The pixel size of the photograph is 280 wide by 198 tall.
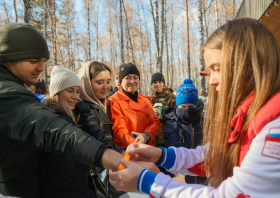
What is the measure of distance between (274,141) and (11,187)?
1.57 m

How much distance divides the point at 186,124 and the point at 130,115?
897mm

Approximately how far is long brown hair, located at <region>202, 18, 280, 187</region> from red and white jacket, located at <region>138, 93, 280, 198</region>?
67 mm

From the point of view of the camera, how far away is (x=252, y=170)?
818 millimetres

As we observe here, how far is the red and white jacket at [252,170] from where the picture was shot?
0.79 m

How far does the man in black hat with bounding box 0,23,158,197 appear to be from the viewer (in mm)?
1063

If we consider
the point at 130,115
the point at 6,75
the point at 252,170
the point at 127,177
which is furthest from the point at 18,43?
the point at 130,115

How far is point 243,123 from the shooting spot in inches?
39.5

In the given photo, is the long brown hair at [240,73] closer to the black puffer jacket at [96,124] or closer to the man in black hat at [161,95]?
the black puffer jacket at [96,124]

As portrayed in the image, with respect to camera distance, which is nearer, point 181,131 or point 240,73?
point 240,73

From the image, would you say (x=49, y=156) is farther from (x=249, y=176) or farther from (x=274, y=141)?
(x=274, y=141)

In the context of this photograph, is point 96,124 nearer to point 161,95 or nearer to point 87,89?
point 87,89

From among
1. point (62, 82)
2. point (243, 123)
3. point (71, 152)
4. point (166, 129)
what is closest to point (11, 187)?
point (71, 152)

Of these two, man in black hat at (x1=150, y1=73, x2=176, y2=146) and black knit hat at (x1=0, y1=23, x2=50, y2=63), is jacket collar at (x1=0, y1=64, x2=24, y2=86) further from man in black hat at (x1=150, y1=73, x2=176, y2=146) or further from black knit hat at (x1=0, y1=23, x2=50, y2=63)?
man in black hat at (x1=150, y1=73, x2=176, y2=146)

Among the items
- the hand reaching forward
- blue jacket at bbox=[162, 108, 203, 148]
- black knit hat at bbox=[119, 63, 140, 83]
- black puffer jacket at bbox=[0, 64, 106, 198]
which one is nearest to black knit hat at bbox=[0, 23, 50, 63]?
black puffer jacket at bbox=[0, 64, 106, 198]
